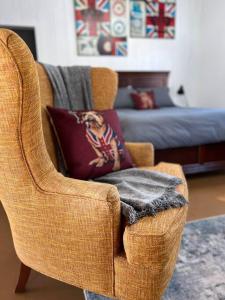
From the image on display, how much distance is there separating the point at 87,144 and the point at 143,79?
3.19 meters

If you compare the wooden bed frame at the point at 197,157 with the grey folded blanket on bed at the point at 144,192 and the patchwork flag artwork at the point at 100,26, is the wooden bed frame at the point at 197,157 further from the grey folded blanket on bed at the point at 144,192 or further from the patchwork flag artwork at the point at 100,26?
the patchwork flag artwork at the point at 100,26

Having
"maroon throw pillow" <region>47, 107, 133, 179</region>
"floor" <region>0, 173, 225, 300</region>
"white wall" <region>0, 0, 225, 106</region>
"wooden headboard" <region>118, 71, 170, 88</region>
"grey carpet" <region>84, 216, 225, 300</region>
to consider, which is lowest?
"floor" <region>0, 173, 225, 300</region>

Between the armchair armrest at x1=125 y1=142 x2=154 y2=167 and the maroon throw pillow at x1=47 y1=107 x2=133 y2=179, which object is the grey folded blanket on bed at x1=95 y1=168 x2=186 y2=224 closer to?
the maroon throw pillow at x1=47 y1=107 x2=133 y2=179

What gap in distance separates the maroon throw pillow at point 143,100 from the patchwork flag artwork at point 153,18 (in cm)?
117

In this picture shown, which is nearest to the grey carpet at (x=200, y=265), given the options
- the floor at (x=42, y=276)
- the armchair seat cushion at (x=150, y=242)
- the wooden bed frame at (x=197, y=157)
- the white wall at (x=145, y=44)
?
the floor at (x=42, y=276)

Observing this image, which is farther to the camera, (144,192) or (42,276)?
(42,276)

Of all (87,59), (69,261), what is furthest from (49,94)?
(87,59)

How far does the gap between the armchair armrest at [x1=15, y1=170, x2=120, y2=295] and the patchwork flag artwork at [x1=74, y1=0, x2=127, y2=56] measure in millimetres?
3411

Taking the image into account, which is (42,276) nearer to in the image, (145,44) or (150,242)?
(150,242)

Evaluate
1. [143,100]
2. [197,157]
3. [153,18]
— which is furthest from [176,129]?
[153,18]

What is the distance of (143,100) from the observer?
3.55m

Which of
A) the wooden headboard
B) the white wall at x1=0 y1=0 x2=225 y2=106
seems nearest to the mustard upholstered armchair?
the white wall at x1=0 y1=0 x2=225 y2=106

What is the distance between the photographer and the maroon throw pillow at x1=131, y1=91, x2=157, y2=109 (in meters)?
3.53

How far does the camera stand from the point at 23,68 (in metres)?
0.79
